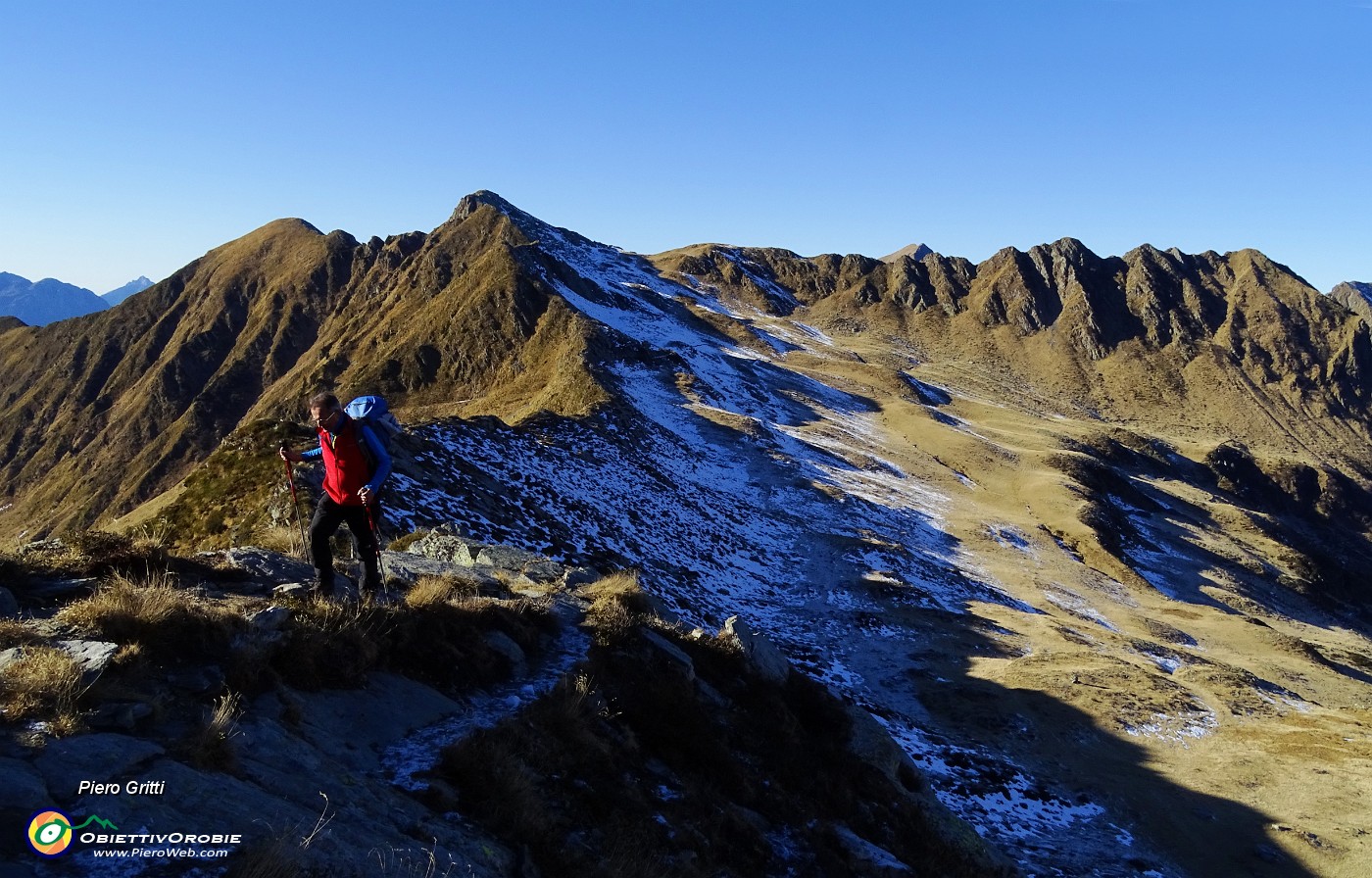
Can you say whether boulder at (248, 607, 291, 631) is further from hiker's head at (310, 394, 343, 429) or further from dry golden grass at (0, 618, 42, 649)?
hiker's head at (310, 394, 343, 429)

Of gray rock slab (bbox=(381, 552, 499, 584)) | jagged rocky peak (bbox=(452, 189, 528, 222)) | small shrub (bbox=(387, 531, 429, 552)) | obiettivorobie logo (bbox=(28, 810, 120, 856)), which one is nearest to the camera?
obiettivorobie logo (bbox=(28, 810, 120, 856))

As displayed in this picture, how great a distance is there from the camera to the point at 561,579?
39.8 ft

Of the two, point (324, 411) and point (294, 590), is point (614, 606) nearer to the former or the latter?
point (294, 590)

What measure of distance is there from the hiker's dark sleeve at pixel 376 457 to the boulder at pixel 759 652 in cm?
603

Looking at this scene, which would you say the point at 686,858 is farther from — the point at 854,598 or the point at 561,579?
the point at 854,598

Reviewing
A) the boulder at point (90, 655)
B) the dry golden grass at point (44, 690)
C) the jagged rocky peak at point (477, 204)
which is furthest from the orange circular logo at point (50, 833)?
the jagged rocky peak at point (477, 204)

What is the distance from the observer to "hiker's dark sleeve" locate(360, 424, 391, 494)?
741 cm

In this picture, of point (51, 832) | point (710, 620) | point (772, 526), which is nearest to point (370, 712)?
point (51, 832)

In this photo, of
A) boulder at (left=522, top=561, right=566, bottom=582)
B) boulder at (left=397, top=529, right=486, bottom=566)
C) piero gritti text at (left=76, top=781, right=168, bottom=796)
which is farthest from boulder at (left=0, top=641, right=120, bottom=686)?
boulder at (left=522, top=561, right=566, bottom=582)

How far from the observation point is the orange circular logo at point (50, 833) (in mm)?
3773

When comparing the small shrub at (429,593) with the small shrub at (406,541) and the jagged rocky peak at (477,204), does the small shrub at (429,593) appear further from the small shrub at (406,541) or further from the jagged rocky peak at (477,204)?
the jagged rocky peak at (477,204)

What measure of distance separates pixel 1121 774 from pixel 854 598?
12.2m

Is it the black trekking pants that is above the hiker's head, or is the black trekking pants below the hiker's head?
below

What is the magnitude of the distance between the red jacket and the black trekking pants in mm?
148
